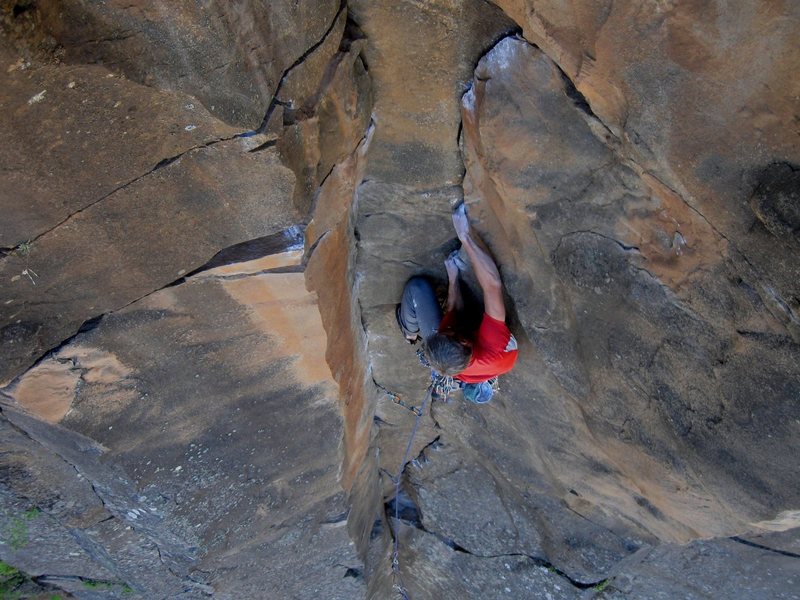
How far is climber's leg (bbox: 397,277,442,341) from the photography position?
3.10 meters

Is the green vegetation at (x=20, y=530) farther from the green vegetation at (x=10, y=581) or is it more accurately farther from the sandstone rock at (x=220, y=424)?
the green vegetation at (x=10, y=581)

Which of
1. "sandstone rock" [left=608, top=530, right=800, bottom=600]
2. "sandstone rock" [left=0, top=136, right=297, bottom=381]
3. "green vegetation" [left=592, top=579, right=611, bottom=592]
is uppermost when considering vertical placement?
"sandstone rock" [left=0, top=136, right=297, bottom=381]

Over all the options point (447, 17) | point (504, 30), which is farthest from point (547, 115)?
point (447, 17)

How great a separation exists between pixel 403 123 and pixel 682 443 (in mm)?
1726

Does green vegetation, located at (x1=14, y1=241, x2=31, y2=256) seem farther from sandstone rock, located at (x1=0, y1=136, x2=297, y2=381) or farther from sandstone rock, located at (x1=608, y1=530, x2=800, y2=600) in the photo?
sandstone rock, located at (x1=608, y1=530, x2=800, y2=600)

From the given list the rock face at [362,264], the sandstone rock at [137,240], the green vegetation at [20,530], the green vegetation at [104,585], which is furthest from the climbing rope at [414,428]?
the green vegetation at [20,530]

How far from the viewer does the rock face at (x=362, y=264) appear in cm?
158

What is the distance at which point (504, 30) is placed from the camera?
6.86ft

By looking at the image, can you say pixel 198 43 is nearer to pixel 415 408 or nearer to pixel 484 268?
→ pixel 484 268

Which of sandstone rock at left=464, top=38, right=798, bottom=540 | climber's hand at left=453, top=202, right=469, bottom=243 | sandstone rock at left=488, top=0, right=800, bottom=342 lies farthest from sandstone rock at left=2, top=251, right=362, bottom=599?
sandstone rock at left=488, top=0, right=800, bottom=342

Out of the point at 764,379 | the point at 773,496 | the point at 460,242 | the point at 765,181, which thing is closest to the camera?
the point at 765,181

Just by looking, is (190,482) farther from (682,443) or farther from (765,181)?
(765,181)

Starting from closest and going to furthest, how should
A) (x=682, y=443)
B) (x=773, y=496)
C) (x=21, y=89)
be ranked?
(x=21, y=89)
(x=773, y=496)
(x=682, y=443)

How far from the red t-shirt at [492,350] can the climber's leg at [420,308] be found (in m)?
0.18
